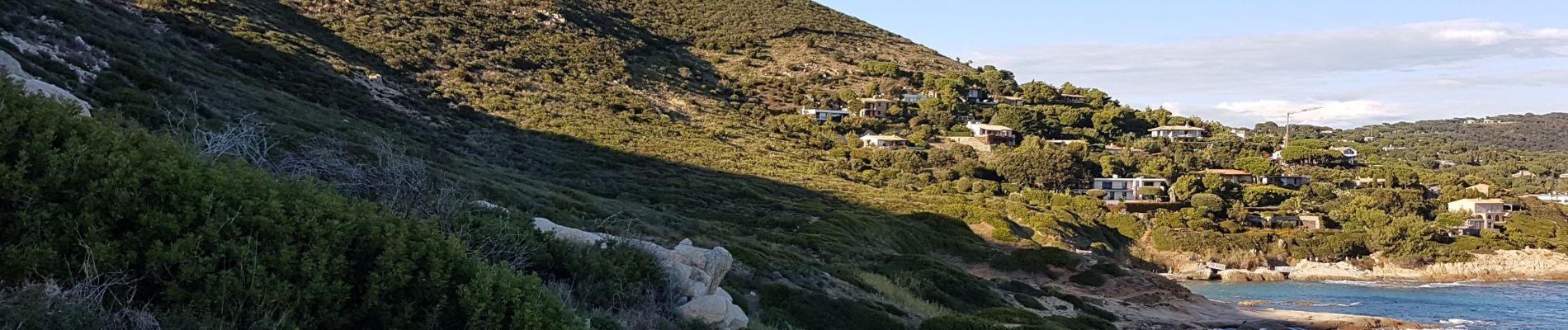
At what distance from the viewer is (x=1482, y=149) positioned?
13338 cm

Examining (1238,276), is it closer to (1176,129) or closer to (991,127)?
(991,127)

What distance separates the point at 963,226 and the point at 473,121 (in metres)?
24.3

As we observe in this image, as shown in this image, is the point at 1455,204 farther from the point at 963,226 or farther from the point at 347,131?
the point at 347,131

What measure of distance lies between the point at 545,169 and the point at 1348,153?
78665 mm

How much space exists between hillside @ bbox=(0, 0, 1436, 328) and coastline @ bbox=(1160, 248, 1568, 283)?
6.35 meters

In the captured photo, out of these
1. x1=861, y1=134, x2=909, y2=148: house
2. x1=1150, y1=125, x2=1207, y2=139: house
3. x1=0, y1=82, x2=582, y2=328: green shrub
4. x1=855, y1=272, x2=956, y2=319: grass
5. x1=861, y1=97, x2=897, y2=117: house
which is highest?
x1=861, y1=97, x2=897, y2=117: house

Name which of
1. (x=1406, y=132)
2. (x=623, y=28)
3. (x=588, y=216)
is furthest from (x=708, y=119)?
(x=1406, y=132)

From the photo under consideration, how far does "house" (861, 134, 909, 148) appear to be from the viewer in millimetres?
75500

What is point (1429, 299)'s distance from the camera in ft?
149

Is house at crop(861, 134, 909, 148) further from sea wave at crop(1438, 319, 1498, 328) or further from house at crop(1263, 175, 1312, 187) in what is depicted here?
sea wave at crop(1438, 319, 1498, 328)

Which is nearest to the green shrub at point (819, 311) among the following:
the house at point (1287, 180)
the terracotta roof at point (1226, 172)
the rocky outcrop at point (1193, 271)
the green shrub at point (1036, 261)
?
the green shrub at point (1036, 261)

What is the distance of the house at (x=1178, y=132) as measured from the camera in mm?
92875

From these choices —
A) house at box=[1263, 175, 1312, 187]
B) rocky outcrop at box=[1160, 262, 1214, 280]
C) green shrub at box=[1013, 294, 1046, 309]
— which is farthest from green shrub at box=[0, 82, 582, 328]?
house at box=[1263, 175, 1312, 187]

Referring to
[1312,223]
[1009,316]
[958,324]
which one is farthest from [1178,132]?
[958,324]
